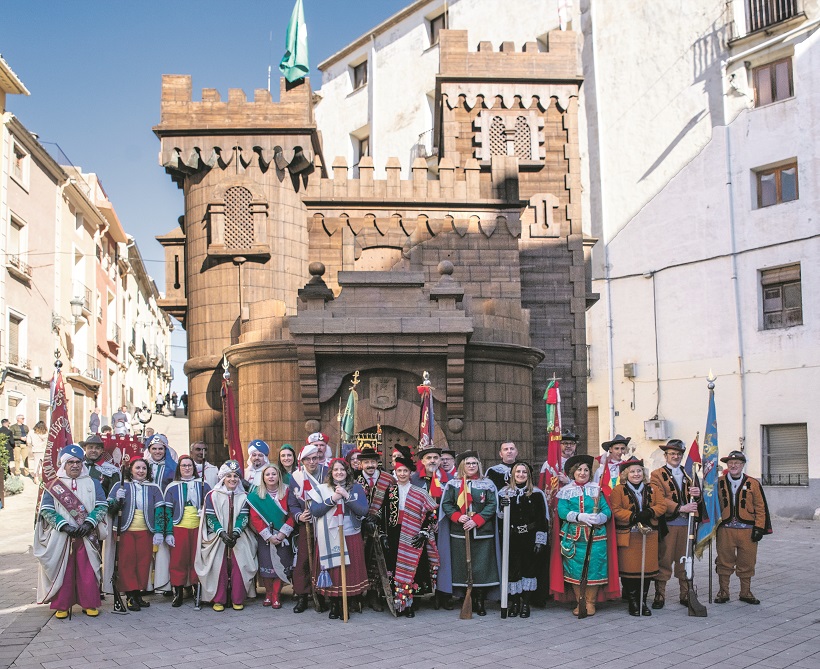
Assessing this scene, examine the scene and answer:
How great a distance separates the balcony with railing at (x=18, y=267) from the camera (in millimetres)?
25906

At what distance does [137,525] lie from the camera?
10320mm

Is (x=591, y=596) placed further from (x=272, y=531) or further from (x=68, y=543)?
(x=68, y=543)

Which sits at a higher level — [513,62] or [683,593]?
[513,62]

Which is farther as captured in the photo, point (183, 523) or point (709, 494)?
point (183, 523)

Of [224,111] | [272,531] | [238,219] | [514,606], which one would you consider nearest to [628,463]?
[514,606]

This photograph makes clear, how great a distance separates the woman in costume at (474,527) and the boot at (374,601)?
2.53 ft

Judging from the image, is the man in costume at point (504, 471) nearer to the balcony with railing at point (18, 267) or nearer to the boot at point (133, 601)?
the boot at point (133, 601)

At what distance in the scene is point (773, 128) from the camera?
24.3m

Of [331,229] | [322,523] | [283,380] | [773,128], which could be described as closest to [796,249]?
[773,128]

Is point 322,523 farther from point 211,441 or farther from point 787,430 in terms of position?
point 787,430

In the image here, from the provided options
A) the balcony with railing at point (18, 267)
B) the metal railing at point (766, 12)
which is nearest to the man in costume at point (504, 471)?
the metal railing at point (766, 12)

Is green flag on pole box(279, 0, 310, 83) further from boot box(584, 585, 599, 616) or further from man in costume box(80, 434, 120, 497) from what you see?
boot box(584, 585, 599, 616)

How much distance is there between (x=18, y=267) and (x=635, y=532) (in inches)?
872

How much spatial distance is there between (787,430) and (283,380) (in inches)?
568
